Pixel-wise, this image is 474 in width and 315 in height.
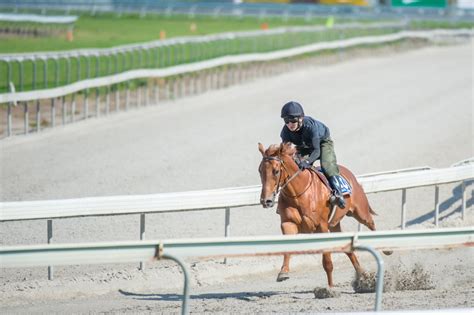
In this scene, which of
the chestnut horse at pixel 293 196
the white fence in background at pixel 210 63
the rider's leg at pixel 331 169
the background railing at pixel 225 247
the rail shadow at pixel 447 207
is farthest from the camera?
the white fence in background at pixel 210 63

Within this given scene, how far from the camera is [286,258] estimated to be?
30.2ft

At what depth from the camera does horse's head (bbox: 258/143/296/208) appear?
28.8 ft

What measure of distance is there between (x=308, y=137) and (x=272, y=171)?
1.01m

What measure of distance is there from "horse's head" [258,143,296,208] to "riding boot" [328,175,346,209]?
0.84 metres

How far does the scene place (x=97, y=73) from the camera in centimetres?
2111

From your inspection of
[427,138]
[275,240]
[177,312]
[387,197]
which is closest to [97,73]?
[427,138]

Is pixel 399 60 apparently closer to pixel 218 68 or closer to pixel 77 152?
pixel 218 68

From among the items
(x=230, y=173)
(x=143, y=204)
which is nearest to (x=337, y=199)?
(x=143, y=204)

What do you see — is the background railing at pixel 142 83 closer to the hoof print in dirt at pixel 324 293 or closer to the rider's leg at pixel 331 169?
the rider's leg at pixel 331 169

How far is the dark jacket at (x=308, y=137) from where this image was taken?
9.76m

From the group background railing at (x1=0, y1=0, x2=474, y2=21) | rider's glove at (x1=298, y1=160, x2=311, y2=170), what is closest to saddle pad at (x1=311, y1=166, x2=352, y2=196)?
rider's glove at (x1=298, y1=160, x2=311, y2=170)

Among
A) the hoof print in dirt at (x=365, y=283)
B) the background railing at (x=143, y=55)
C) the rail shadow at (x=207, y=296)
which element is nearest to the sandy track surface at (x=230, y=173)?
the rail shadow at (x=207, y=296)

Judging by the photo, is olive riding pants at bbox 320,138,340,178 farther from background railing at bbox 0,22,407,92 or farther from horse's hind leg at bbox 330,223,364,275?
background railing at bbox 0,22,407,92

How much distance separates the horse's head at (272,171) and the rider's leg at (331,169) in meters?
0.84
